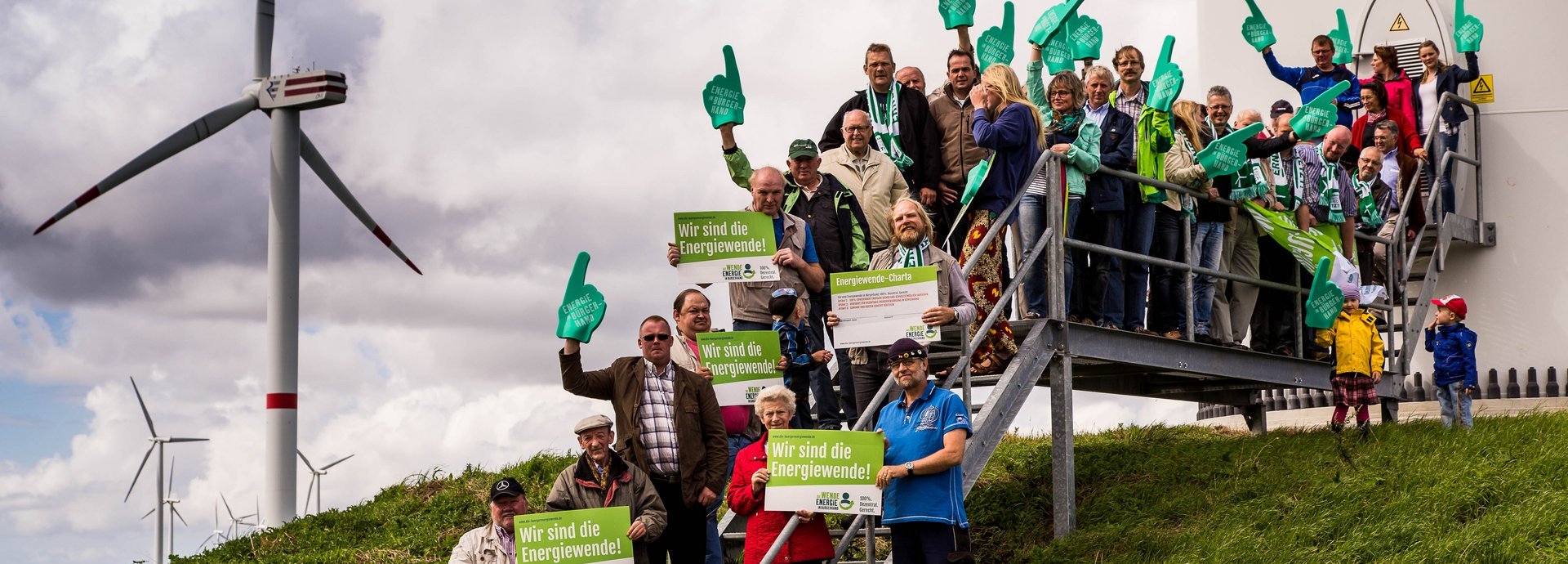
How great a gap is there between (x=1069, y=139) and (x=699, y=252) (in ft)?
11.0

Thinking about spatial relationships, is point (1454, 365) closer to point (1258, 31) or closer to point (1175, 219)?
point (1175, 219)

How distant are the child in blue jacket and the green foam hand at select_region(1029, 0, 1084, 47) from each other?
4.63 metres

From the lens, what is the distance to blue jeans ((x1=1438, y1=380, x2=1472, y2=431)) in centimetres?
1516

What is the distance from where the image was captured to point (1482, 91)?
2038 cm

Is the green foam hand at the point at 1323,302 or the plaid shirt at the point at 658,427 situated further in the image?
the green foam hand at the point at 1323,302

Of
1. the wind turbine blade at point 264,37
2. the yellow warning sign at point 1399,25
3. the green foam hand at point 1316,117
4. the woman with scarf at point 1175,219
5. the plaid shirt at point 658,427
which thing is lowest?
the plaid shirt at point 658,427

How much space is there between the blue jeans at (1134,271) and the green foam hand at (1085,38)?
1802mm

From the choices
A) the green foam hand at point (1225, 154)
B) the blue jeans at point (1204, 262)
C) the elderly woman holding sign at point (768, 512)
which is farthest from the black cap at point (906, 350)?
the blue jeans at point (1204, 262)

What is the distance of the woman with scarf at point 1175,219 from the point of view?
44.4 feet

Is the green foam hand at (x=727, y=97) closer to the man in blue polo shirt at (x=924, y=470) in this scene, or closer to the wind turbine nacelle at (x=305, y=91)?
the man in blue polo shirt at (x=924, y=470)

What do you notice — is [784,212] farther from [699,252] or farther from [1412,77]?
[1412,77]

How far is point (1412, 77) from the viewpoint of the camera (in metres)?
20.3

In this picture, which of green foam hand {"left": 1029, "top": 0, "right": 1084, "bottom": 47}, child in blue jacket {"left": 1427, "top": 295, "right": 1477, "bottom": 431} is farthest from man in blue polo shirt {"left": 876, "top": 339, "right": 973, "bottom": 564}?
child in blue jacket {"left": 1427, "top": 295, "right": 1477, "bottom": 431}

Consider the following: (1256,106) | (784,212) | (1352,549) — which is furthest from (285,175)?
(1352,549)
